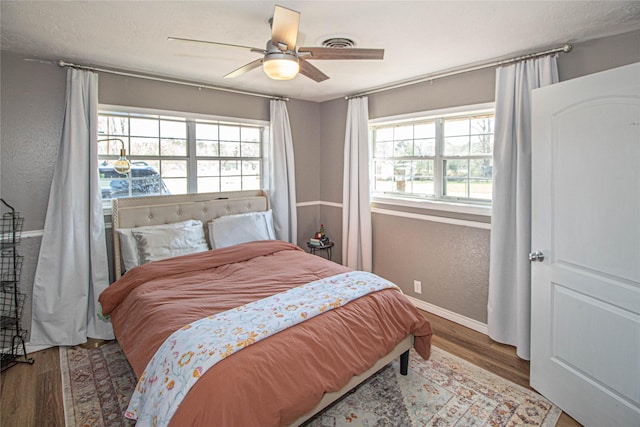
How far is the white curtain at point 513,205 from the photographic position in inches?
105

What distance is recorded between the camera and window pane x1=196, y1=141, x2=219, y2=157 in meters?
3.78

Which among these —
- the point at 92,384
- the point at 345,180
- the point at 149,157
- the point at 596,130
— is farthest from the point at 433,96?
the point at 92,384

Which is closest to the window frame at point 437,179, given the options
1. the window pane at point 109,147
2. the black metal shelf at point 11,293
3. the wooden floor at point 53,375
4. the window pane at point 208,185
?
the wooden floor at point 53,375

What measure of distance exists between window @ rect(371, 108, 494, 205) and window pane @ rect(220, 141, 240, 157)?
5.28 ft

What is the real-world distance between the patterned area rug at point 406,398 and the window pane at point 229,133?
2.42 meters

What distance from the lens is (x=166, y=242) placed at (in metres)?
3.07

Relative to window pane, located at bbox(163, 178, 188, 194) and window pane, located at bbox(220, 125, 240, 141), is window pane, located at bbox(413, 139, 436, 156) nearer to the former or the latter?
window pane, located at bbox(220, 125, 240, 141)

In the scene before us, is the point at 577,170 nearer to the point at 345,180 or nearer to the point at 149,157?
the point at 345,180

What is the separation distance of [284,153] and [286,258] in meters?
1.55

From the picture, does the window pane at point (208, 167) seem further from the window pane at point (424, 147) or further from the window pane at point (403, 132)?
the window pane at point (424, 147)

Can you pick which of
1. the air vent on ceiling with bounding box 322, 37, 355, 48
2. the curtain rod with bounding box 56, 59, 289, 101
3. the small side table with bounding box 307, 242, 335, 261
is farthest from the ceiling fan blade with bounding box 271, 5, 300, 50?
the small side table with bounding box 307, 242, 335, 261

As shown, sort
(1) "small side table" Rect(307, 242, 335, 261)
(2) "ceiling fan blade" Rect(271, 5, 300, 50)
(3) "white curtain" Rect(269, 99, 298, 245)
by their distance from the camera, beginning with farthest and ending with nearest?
(1) "small side table" Rect(307, 242, 335, 261) → (3) "white curtain" Rect(269, 99, 298, 245) → (2) "ceiling fan blade" Rect(271, 5, 300, 50)

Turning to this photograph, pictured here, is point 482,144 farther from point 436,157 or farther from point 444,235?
point 444,235

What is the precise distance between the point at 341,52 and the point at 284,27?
367 millimetres
